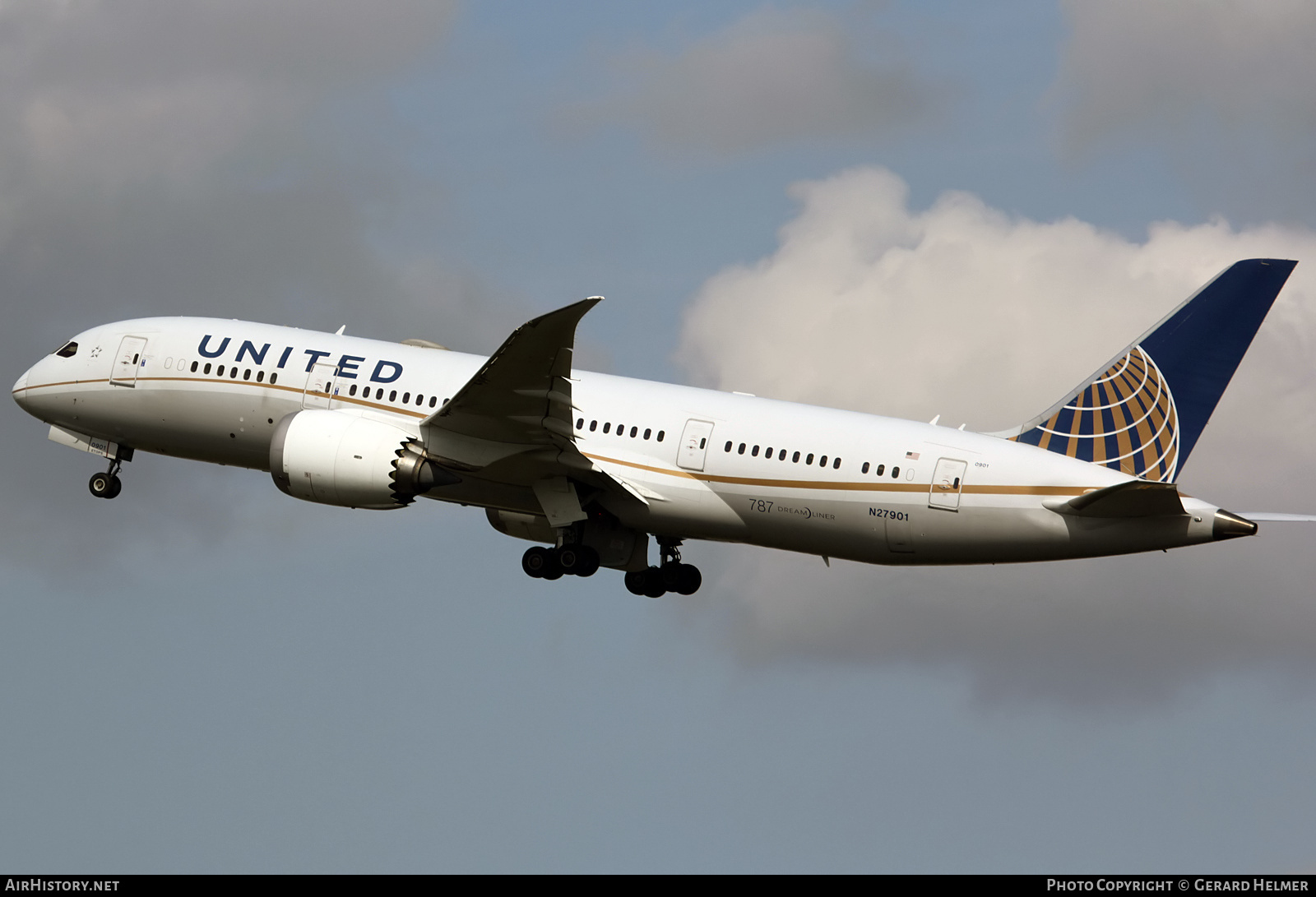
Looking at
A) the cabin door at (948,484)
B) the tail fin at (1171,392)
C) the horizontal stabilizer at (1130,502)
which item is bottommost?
the horizontal stabilizer at (1130,502)

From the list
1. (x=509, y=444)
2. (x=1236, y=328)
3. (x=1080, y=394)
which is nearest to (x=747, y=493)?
(x=509, y=444)

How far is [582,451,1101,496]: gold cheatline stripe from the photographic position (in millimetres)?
40812

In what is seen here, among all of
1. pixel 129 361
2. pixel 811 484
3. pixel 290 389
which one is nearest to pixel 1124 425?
pixel 811 484

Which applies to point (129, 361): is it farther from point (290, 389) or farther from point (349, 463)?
point (349, 463)

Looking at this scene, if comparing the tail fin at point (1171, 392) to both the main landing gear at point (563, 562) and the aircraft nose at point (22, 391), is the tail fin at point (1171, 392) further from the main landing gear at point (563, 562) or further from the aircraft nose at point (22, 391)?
the aircraft nose at point (22, 391)

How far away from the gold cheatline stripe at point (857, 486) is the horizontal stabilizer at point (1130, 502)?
0.54 meters

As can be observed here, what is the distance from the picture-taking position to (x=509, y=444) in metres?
43.3

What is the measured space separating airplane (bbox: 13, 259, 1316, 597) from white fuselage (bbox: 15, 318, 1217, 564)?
0.05 m

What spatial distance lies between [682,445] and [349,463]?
8194 millimetres

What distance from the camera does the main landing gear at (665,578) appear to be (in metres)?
48.8

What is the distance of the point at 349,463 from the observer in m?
42.8

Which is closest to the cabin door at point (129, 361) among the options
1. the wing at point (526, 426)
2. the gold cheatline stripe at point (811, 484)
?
the gold cheatline stripe at point (811, 484)

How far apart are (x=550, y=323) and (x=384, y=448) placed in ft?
20.7
